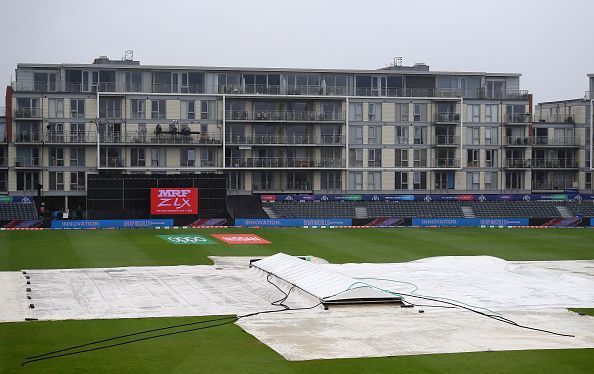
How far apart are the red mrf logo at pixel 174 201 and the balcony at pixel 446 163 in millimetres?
29263

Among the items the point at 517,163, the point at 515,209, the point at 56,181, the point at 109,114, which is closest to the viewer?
the point at 109,114

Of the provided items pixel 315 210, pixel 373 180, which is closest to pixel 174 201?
pixel 315 210

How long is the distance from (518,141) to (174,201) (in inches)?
1597

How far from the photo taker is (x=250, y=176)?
95.8 m

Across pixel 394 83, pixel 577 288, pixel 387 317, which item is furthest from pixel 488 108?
pixel 387 317

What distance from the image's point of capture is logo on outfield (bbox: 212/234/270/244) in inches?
2657

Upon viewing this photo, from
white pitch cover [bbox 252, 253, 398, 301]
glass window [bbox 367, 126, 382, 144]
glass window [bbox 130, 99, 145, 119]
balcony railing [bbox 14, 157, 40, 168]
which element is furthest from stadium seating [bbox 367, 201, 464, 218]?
white pitch cover [bbox 252, 253, 398, 301]

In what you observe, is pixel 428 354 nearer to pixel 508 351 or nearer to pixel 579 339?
pixel 508 351

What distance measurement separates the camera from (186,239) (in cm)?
6856

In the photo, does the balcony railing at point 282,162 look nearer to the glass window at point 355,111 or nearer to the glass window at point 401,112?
the glass window at point 355,111

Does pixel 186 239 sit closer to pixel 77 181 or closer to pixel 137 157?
pixel 137 157

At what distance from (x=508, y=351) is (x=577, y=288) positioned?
1601 centimetres

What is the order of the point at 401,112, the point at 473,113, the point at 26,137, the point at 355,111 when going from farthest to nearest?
the point at 473,113 < the point at 401,112 < the point at 355,111 < the point at 26,137

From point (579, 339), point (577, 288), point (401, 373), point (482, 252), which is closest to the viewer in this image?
point (401, 373)
